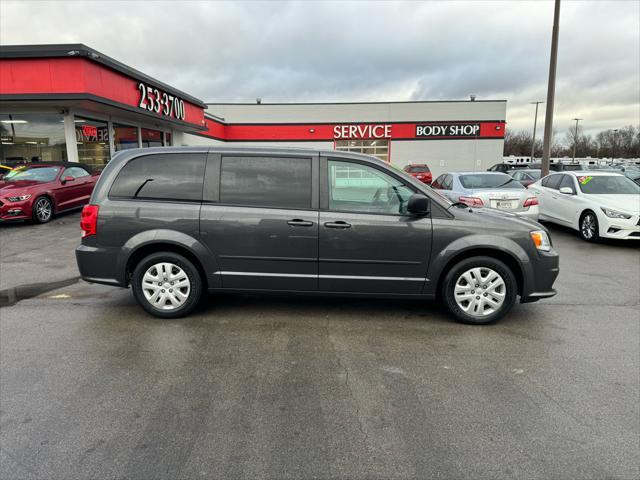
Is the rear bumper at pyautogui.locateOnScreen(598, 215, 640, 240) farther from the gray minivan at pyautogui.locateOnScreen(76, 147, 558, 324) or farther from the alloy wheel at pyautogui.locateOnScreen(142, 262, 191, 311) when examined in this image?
the alloy wheel at pyautogui.locateOnScreen(142, 262, 191, 311)

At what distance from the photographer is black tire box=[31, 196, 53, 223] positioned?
10.5 metres

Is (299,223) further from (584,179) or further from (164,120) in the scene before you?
(164,120)

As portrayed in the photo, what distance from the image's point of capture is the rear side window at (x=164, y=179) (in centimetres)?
446

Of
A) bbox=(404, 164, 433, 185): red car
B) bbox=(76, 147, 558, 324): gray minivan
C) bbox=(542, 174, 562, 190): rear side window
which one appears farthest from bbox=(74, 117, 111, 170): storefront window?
bbox=(404, 164, 433, 185): red car

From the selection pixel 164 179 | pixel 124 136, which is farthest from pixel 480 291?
pixel 124 136

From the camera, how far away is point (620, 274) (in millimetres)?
6523

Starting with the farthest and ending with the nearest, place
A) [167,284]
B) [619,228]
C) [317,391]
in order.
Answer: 1. [619,228]
2. [167,284]
3. [317,391]

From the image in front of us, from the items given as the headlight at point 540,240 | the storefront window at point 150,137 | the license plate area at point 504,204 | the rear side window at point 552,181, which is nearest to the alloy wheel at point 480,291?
the headlight at point 540,240

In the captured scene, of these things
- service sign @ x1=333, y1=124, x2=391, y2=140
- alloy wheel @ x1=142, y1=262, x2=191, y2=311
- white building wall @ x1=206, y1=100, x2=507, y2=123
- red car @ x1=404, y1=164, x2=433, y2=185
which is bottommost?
alloy wheel @ x1=142, y1=262, x2=191, y2=311

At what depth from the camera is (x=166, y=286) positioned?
177 inches

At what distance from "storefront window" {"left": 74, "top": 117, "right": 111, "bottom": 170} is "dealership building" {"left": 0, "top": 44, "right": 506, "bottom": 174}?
0.12ft

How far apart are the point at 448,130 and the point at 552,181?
2354 centimetres

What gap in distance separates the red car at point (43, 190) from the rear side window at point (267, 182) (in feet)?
28.6

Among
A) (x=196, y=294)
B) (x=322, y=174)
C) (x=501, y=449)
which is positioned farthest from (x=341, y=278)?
(x=501, y=449)
